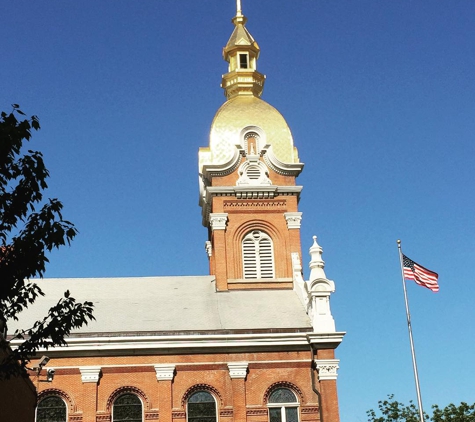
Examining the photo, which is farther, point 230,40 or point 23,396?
point 230,40

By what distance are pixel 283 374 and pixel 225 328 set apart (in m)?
3.23

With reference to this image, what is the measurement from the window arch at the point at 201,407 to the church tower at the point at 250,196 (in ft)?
23.3

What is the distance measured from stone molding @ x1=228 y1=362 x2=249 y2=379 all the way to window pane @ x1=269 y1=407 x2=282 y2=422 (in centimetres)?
191

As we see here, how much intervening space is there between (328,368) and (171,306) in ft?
26.4

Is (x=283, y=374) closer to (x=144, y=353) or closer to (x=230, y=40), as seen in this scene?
(x=144, y=353)

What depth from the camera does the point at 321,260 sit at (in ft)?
129

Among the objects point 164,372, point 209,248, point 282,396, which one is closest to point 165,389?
point 164,372

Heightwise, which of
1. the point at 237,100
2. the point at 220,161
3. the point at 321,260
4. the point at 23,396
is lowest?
the point at 23,396

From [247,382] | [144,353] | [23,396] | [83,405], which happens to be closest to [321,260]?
[247,382]

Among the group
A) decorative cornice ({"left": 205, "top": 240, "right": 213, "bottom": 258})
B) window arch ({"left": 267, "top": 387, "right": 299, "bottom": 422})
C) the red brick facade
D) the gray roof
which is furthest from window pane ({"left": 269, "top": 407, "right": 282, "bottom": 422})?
decorative cornice ({"left": 205, "top": 240, "right": 213, "bottom": 258})

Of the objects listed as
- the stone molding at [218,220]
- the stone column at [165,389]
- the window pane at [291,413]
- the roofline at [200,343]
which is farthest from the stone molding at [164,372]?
the stone molding at [218,220]

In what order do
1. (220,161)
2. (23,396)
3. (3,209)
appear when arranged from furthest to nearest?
(220,161) < (23,396) < (3,209)

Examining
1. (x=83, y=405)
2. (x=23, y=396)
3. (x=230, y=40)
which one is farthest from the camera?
(x=230, y=40)

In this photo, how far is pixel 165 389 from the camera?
3625 centimetres
